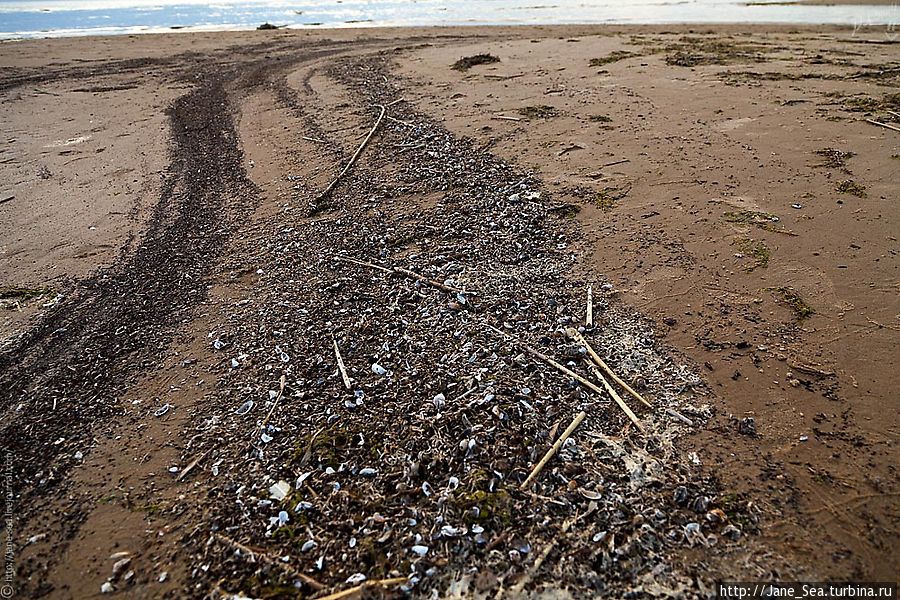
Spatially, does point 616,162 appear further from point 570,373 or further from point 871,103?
point 871,103

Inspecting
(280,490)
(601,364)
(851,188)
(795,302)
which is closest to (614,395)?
(601,364)

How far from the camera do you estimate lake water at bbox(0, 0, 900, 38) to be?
22.4 meters

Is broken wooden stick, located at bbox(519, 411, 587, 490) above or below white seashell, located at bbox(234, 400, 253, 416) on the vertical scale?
below

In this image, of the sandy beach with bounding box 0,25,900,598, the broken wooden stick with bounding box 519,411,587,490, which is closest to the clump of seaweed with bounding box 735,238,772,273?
the sandy beach with bounding box 0,25,900,598

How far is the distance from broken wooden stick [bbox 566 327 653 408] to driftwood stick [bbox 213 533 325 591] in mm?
2257

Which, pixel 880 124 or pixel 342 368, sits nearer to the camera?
pixel 342 368

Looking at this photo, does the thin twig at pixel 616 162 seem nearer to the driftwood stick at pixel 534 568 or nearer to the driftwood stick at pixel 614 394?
the driftwood stick at pixel 614 394

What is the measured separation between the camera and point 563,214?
598 cm

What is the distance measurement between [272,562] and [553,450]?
1696mm

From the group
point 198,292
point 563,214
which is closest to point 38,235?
point 198,292

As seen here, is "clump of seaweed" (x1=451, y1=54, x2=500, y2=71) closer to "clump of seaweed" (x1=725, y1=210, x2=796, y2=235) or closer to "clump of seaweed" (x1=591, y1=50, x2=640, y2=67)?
"clump of seaweed" (x1=591, y1=50, x2=640, y2=67)

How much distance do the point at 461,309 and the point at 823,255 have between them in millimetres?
3220

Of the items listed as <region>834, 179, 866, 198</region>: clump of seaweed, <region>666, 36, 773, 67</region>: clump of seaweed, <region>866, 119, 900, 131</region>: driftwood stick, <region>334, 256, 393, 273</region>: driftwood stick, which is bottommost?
<region>334, 256, 393, 273</region>: driftwood stick

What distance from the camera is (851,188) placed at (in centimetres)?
559
